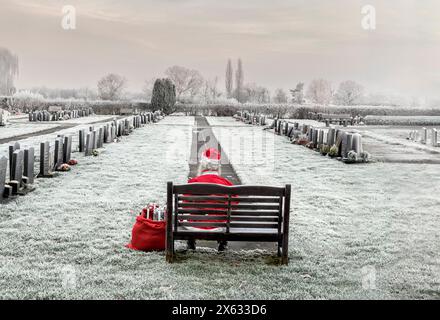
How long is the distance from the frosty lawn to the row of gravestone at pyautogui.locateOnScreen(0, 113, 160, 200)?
1.31ft

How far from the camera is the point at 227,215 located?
6.15m

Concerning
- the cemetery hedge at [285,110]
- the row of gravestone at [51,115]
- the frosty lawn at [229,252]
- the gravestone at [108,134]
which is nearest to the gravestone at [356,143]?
the frosty lawn at [229,252]

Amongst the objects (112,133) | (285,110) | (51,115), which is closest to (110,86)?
(285,110)

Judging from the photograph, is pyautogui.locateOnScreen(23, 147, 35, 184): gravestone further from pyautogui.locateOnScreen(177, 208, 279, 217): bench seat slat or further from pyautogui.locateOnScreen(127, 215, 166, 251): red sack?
pyautogui.locateOnScreen(177, 208, 279, 217): bench seat slat

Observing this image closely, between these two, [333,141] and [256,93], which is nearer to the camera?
[333,141]

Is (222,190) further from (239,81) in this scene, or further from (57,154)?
(239,81)

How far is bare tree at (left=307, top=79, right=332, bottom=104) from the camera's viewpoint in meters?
89.8

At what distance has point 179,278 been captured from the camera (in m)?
5.73

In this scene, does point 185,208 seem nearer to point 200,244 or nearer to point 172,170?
point 200,244

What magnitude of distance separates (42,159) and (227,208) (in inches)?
294

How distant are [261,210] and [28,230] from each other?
3.44 metres

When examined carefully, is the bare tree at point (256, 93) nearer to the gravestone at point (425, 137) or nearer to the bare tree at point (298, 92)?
the bare tree at point (298, 92)

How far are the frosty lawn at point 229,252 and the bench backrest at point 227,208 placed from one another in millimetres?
478

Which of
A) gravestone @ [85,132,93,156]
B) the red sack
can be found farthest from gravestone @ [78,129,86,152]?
the red sack
